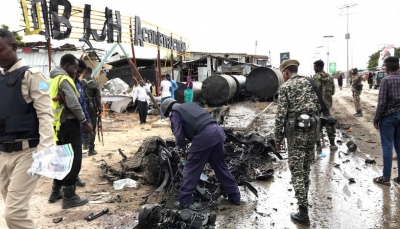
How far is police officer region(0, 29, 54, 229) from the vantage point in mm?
2500

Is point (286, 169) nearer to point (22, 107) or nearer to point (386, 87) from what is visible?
point (386, 87)

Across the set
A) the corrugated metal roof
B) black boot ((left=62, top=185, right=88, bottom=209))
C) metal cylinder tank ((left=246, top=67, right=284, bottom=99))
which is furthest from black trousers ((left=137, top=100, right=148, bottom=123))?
the corrugated metal roof

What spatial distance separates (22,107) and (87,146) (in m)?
5.56

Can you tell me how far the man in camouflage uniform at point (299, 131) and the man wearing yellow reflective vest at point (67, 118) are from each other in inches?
105

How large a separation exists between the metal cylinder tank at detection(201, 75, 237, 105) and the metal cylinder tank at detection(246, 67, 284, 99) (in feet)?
4.39

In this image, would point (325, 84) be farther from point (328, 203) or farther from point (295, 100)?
point (295, 100)

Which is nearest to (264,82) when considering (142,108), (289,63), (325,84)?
(142,108)

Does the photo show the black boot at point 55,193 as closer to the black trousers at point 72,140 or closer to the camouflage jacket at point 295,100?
the black trousers at point 72,140

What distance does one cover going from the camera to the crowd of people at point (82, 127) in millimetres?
2533

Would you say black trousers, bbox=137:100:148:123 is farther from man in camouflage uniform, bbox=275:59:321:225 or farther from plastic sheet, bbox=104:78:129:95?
man in camouflage uniform, bbox=275:59:321:225

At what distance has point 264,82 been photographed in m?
16.6

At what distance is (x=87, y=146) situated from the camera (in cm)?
787

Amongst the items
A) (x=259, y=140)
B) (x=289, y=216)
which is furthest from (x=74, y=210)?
(x=259, y=140)

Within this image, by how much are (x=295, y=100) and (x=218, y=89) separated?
1221cm
